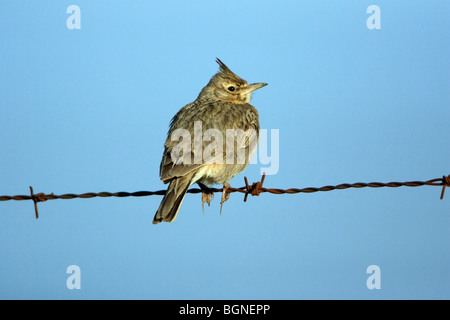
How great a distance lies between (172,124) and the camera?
8195 mm

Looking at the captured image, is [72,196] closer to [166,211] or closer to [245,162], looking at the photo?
[166,211]

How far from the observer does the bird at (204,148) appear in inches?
267

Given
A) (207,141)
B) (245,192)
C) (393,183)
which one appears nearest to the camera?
(393,183)

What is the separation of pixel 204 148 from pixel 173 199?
83 cm

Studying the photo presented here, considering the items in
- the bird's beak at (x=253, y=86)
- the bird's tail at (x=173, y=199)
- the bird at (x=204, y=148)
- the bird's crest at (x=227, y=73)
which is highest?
the bird's crest at (x=227, y=73)

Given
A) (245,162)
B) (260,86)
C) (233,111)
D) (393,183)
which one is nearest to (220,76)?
(260,86)

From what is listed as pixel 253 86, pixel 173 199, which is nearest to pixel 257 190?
pixel 173 199

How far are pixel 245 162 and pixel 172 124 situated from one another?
1.20m

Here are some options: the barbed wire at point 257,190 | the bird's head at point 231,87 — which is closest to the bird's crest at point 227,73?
the bird's head at point 231,87

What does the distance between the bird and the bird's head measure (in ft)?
1.22

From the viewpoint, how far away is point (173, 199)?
21.8 ft

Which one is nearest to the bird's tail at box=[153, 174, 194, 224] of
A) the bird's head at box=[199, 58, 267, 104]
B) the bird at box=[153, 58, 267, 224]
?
the bird at box=[153, 58, 267, 224]

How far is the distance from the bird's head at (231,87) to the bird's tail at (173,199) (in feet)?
8.63

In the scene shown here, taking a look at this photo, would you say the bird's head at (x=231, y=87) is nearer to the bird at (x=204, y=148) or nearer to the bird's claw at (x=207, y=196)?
the bird at (x=204, y=148)
